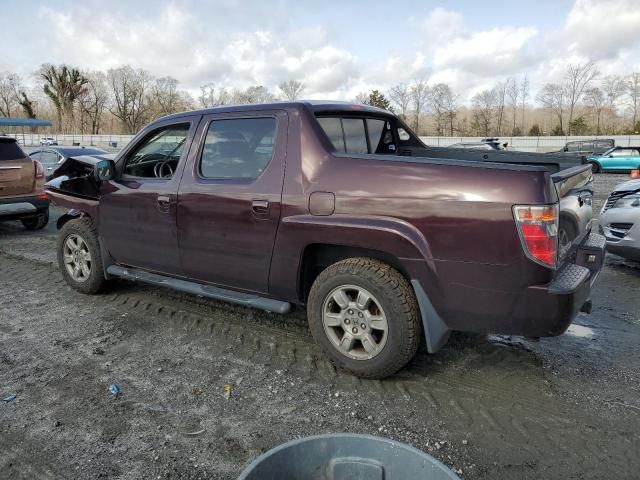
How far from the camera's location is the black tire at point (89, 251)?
5105mm

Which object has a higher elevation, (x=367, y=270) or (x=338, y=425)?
(x=367, y=270)

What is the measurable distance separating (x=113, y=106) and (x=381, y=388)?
8215 cm

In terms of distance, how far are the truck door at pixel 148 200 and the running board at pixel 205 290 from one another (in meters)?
0.07

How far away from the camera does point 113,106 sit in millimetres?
76625

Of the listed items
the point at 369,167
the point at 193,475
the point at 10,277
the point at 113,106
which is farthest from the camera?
the point at 113,106

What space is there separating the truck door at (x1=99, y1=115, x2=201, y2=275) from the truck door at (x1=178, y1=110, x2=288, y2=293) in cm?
16

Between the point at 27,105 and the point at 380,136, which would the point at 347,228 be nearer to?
the point at 380,136

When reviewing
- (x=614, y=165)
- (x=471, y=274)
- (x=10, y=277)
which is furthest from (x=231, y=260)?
(x=614, y=165)

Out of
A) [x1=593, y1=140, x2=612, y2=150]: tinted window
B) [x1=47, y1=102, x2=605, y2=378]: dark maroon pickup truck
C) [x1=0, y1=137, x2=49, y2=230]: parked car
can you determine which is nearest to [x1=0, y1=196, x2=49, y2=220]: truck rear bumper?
[x1=0, y1=137, x2=49, y2=230]: parked car

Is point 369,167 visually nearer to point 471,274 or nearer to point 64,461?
point 471,274

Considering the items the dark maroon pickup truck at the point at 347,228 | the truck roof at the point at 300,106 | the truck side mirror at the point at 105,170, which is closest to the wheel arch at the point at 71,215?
the dark maroon pickup truck at the point at 347,228

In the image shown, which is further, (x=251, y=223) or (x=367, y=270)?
(x=251, y=223)

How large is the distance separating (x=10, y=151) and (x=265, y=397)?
7549 mm

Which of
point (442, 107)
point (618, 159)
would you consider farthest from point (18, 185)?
point (442, 107)
